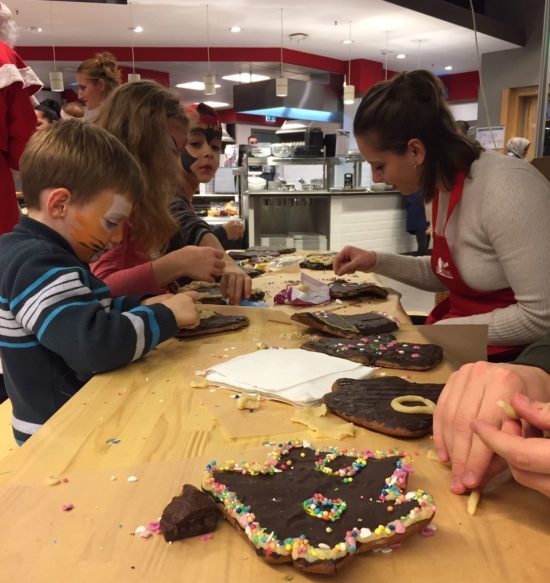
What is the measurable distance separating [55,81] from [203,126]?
6218 millimetres

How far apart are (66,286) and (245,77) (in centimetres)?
1127

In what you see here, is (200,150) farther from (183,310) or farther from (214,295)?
(183,310)

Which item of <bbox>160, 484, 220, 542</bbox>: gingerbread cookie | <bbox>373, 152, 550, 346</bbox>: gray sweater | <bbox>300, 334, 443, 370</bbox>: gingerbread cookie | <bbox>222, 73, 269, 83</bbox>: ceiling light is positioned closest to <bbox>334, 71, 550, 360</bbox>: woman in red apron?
<bbox>373, 152, 550, 346</bbox>: gray sweater

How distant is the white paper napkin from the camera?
107 centimetres

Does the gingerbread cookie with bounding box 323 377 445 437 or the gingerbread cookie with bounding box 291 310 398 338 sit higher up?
the gingerbread cookie with bounding box 323 377 445 437

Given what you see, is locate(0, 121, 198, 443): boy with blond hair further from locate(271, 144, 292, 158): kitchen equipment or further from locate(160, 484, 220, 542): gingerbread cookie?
locate(271, 144, 292, 158): kitchen equipment

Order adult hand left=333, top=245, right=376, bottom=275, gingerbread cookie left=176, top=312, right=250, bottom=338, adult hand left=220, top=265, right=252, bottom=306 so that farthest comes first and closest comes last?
adult hand left=333, top=245, right=376, bottom=275 < adult hand left=220, top=265, right=252, bottom=306 < gingerbread cookie left=176, top=312, right=250, bottom=338

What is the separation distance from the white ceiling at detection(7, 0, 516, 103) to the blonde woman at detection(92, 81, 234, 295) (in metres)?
5.64

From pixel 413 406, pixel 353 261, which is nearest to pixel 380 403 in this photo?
pixel 413 406

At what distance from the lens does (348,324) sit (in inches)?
60.9

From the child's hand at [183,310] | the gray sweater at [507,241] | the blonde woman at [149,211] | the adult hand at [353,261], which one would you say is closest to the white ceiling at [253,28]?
the blonde woman at [149,211]

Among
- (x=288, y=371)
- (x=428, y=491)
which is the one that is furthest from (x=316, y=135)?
(x=428, y=491)

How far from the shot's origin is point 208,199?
666cm

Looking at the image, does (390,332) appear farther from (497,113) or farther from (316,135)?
(497,113)
